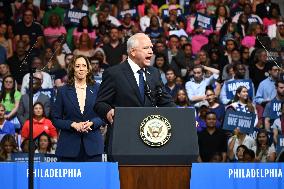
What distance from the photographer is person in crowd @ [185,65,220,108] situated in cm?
1355

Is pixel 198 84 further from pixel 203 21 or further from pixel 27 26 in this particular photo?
pixel 27 26

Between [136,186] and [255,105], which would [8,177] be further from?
[255,105]

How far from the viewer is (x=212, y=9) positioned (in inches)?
678

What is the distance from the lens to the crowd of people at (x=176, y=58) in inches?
484

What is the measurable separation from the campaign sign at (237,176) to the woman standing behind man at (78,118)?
1.06 meters

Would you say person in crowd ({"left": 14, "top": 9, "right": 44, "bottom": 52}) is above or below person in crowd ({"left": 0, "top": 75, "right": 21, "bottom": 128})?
above

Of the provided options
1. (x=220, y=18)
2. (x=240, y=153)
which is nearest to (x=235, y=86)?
(x=240, y=153)

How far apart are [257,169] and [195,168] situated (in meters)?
0.57

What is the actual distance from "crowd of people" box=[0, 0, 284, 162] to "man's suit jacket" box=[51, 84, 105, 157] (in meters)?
0.11

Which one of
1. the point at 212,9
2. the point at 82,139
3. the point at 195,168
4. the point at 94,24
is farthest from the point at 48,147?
the point at 212,9

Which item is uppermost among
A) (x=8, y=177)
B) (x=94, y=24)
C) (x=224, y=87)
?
(x=94, y=24)

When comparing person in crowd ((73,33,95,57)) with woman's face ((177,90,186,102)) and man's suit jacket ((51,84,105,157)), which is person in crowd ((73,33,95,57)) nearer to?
woman's face ((177,90,186,102))

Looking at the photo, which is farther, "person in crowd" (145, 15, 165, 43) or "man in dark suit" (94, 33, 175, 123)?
"person in crowd" (145, 15, 165, 43)

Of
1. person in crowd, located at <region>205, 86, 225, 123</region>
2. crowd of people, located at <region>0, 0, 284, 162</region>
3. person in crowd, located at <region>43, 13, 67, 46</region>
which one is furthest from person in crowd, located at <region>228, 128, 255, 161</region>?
person in crowd, located at <region>43, 13, 67, 46</region>
